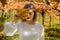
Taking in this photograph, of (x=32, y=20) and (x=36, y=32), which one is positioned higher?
(x=32, y=20)

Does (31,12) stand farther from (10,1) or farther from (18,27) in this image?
(10,1)

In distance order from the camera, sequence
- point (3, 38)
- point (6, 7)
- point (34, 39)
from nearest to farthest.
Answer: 1. point (34, 39)
2. point (3, 38)
3. point (6, 7)

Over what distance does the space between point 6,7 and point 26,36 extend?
13.9 feet

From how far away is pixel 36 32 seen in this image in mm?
2355

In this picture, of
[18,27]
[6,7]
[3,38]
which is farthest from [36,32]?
[6,7]

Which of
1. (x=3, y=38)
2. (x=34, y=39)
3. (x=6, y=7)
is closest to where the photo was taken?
(x=34, y=39)

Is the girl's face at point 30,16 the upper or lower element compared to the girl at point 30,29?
upper

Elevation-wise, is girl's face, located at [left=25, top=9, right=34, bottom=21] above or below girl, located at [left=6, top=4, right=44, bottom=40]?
above

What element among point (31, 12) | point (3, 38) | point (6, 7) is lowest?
point (3, 38)

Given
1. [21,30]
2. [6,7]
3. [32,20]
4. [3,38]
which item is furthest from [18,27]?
[6,7]

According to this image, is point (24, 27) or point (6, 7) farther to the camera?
point (6, 7)

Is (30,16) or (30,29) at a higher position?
(30,16)

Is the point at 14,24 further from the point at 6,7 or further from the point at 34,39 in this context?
the point at 6,7

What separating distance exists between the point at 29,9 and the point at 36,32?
32 cm
